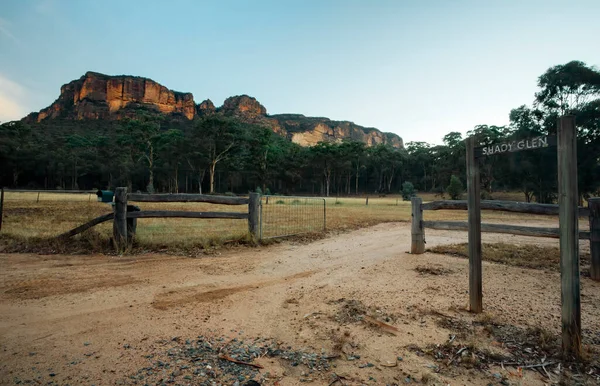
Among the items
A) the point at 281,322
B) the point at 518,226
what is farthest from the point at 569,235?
the point at 518,226

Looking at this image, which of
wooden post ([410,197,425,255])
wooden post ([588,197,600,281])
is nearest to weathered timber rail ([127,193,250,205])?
wooden post ([410,197,425,255])

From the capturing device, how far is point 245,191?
65062 mm

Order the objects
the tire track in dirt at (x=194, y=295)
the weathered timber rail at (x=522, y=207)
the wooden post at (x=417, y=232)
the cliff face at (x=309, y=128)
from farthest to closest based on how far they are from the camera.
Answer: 1. the cliff face at (x=309, y=128)
2. the wooden post at (x=417, y=232)
3. the weathered timber rail at (x=522, y=207)
4. the tire track in dirt at (x=194, y=295)

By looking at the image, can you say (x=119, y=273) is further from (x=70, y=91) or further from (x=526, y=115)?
(x=70, y=91)

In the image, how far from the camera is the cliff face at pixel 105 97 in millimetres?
123125

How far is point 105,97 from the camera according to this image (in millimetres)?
127062

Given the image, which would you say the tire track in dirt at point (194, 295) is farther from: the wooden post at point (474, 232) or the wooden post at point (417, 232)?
the wooden post at point (417, 232)

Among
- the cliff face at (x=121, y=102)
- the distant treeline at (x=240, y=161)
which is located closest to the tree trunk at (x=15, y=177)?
the distant treeline at (x=240, y=161)

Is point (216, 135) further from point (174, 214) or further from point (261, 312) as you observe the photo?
point (261, 312)

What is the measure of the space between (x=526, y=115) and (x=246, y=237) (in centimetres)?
3081

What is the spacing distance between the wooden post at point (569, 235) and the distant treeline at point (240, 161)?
29717 mm

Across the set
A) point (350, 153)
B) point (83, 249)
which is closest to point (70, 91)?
point (350, 153)

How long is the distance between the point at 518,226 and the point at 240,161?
165 ft

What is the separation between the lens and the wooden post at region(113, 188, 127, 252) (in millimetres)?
6627
